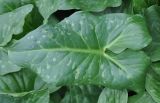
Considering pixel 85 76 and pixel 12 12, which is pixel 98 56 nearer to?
pixel 85 76

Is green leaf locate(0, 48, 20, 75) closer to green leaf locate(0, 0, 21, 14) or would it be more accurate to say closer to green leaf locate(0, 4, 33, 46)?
green leaf locate(0, 4, 33, 46)

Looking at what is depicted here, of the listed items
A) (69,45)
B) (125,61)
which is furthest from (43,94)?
(125,61)

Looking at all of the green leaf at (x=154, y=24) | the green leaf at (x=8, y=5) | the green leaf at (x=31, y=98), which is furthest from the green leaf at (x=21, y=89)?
the green leaf at (x=154, y=24)

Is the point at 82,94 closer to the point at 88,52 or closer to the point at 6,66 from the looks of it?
the point at 88,52

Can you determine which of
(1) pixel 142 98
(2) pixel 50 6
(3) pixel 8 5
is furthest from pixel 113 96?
(3) pixel 8 5

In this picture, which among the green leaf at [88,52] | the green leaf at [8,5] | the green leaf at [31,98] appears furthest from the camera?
the green leaf at [8,5]

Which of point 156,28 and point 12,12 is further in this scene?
point 12,12

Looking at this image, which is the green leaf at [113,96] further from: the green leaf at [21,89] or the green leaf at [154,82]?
the green leaf at [21,89]
